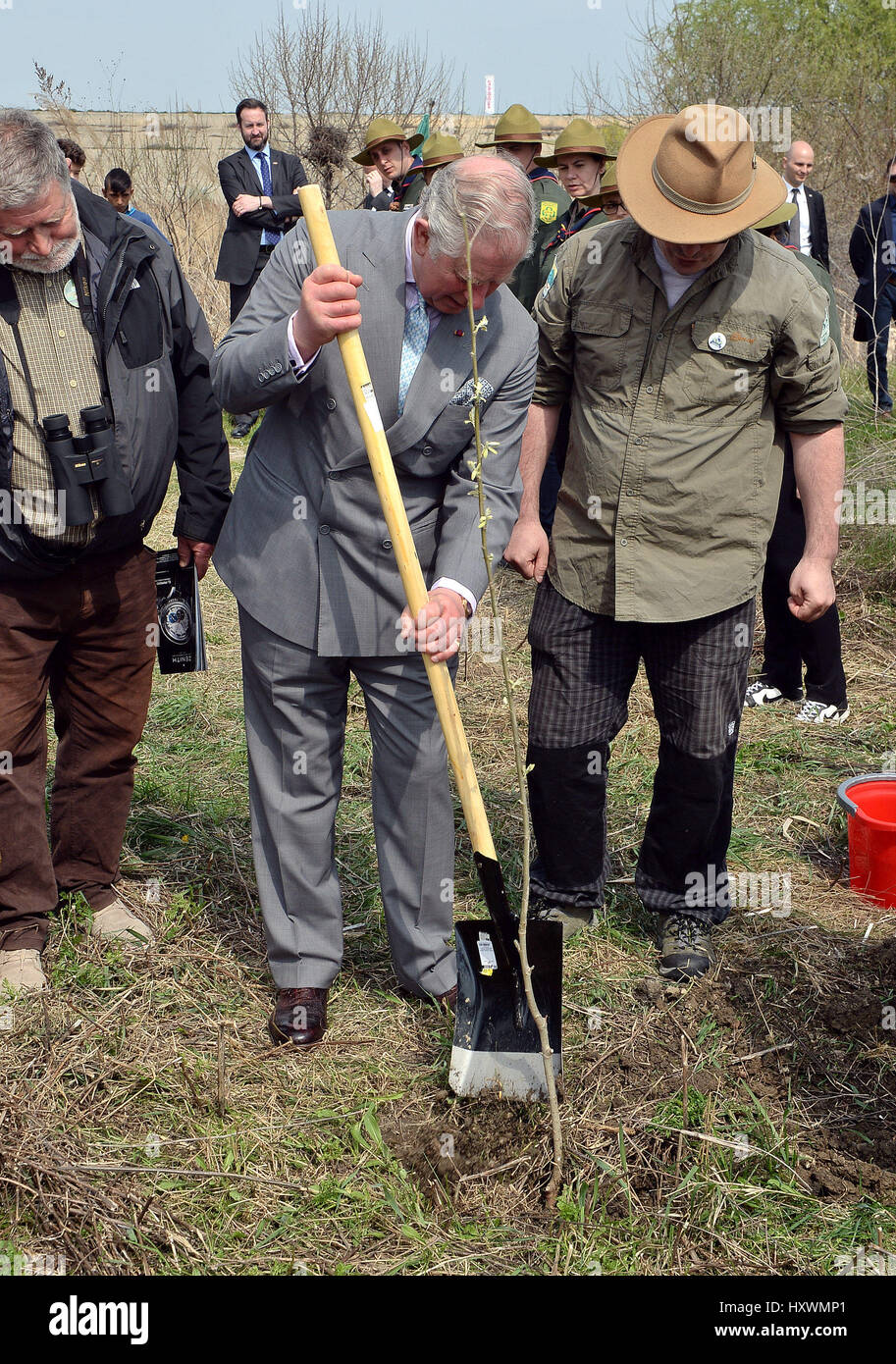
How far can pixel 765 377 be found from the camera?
299cm

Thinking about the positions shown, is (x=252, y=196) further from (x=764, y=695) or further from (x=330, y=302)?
(x=330, y=302)

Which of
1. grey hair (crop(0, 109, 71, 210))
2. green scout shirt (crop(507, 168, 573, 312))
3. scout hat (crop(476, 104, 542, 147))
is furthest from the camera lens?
scout hat (crop(476, 104, 542, 147))

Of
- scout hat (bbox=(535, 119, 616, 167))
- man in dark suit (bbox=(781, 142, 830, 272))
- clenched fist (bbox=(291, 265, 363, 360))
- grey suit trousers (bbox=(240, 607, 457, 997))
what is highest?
scout hat (bbox=(535, 119, 616, 167))

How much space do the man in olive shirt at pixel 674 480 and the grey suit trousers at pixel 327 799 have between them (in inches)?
20.4

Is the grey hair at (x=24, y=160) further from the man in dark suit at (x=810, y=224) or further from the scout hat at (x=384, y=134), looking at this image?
the scout hat at (x=384, y=134)

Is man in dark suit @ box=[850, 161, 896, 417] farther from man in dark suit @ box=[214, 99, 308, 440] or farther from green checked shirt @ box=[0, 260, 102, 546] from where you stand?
green checked shirt @ box=[0, 260, 102, 546]

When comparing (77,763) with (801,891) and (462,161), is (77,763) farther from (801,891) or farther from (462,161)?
(801,891)

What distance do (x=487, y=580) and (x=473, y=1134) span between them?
122 centimetres

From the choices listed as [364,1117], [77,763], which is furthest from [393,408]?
[364,1117]

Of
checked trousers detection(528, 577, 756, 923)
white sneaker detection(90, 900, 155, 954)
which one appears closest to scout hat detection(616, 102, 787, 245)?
checked trousers detection(528, 577, 756, 923)

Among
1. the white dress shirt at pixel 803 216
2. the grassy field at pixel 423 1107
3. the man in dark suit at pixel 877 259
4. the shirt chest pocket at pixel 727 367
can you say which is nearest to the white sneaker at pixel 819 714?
the grassy field at pixel 423 1107

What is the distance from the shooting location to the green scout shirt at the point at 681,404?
2.91 metres

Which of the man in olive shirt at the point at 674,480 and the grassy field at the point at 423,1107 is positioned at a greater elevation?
the man in olive shirt at the point at 674,480

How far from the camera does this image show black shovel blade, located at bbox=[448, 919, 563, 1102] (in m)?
2.65
